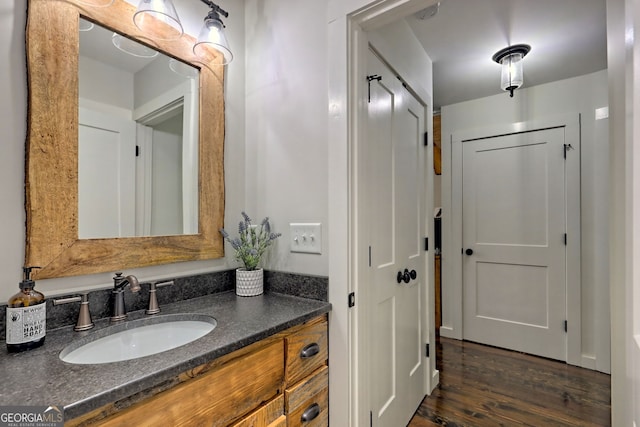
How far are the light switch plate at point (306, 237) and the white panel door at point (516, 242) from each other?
2341mm

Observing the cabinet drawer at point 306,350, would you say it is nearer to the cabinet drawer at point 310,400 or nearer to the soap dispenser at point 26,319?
the cabinet drawer at point 310,400

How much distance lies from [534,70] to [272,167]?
7.85 ft

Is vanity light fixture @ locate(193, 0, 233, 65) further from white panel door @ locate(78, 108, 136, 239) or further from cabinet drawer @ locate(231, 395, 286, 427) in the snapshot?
cabinet drawer @ locate(231, 395, 286, 427)

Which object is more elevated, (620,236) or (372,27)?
(372,27)

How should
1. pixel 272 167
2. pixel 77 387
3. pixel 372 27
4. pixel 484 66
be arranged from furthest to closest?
pixel 484 66, pixel 272 167, pixel 372 27, pixel 77 387

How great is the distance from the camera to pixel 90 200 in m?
1.03

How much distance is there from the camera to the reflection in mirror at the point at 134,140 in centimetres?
103

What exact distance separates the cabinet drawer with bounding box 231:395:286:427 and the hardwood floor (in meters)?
1.25

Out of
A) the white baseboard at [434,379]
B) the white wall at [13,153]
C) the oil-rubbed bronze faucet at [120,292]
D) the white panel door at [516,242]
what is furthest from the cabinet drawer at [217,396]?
the white panel door at [516,242]

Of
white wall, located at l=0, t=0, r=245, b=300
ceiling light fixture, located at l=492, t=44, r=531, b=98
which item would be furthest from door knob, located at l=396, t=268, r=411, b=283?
ceiling light fixture, located at l=492, t=44, r=531, b=98

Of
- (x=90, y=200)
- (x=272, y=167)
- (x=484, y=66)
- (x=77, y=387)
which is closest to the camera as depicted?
(x=77, y=387)

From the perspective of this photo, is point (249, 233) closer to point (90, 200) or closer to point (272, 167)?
point (272, 167)

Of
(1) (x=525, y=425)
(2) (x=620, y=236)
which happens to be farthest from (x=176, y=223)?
(1) (x=525, y=425)

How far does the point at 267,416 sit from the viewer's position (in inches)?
35.5
